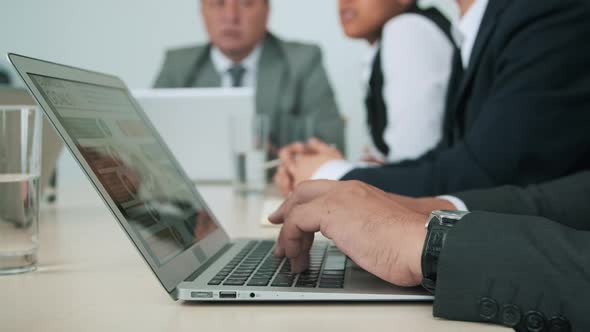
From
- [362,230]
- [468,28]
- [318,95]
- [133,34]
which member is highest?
[468,28]

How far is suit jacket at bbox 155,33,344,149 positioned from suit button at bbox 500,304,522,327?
3.21m

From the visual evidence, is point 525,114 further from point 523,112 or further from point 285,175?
point 285,175

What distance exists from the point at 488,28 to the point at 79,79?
937 mm

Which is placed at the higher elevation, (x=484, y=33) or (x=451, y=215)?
(x=484, y=33)

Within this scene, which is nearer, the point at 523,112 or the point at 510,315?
the point at 510,315

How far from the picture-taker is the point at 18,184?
0.79m

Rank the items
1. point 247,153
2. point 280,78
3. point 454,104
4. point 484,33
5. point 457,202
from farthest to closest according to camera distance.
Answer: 1. point 280,78
2. point 247,153
3. point 454,104
4. point 484,33
5. point 457,202

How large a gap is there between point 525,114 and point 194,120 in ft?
3.21

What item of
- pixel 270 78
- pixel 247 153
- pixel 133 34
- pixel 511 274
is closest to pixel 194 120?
pixel 247 153

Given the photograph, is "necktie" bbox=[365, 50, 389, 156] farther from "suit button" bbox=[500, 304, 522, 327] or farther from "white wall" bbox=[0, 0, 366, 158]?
"suit button" bbox=[500, 304, 522, 327]

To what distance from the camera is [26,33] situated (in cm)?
396

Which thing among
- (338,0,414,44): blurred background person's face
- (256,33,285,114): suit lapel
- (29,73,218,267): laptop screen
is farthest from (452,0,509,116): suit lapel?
(256,33,285,114): suit lapel

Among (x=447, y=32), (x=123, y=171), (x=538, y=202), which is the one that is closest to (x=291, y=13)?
(x=447, y=32)

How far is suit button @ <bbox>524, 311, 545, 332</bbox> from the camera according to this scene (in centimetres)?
59
